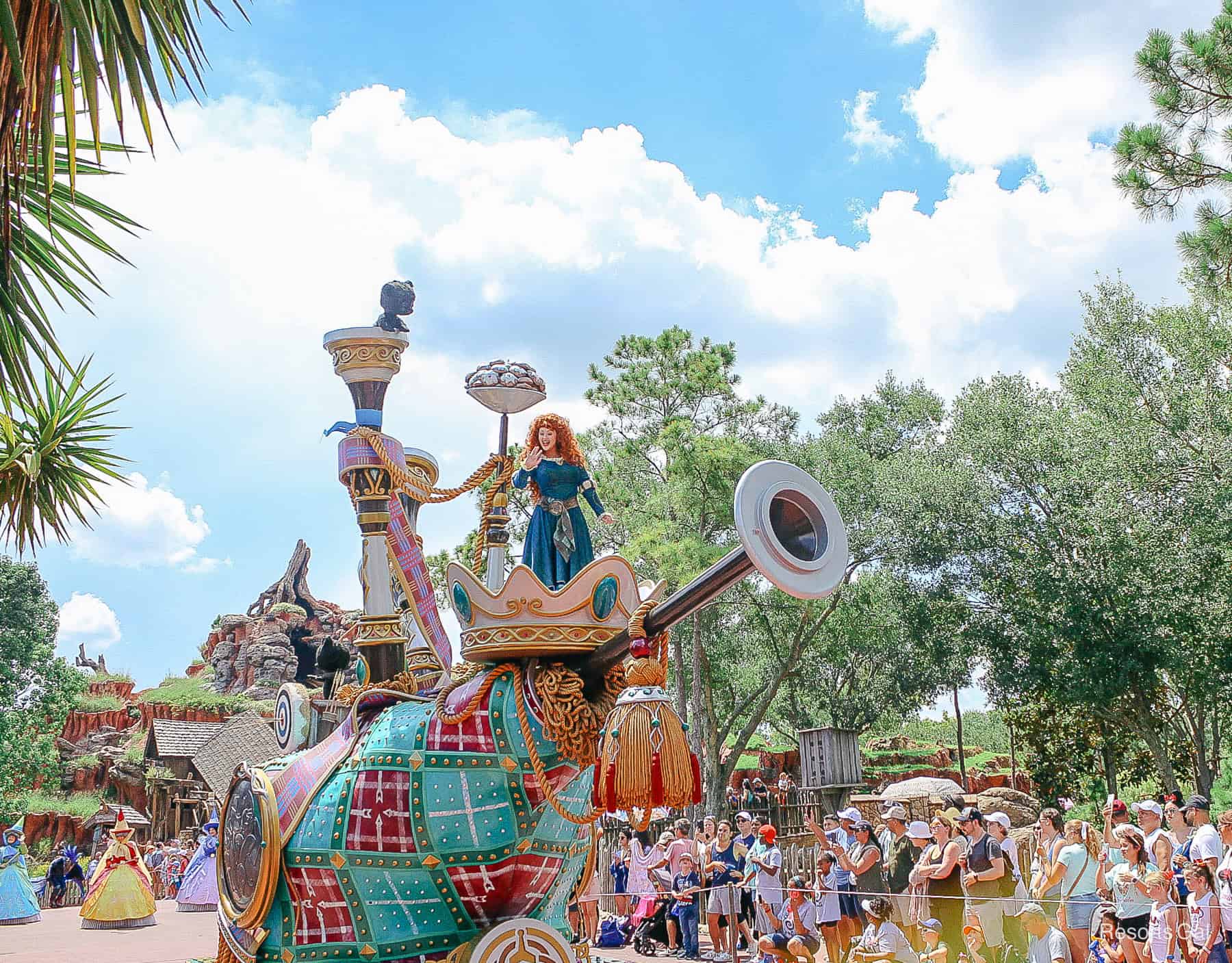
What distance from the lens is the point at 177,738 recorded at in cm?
3055

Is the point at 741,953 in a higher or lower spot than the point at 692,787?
lower

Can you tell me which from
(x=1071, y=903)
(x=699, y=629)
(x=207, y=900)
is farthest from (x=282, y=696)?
(x=699, y=629)

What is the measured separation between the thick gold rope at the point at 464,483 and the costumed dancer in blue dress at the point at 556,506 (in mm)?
550

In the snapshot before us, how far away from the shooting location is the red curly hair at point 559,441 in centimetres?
582

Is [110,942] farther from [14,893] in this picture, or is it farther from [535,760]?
[535,760]

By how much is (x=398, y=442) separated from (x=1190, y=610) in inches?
676

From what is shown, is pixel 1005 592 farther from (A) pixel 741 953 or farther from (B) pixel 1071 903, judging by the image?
(B) pixel 1071 903

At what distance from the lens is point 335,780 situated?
5.36 metres

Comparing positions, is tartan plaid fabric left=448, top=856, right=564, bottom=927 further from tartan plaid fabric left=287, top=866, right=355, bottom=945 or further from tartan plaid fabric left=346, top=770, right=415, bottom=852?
tartan plaid fabric left=287, top=866, right=355, bottom=945

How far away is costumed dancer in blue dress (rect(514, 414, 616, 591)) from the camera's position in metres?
5.70

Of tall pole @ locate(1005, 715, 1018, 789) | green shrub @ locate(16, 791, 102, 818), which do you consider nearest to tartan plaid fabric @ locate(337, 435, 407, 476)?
tall pole @ locate(1005, 715, 1018, 789)

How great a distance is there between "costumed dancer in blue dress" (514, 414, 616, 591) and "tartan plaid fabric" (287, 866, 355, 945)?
1749mm

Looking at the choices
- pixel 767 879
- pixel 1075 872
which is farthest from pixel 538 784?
pixel 767 879

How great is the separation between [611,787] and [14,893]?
Result: 15.9 metres
